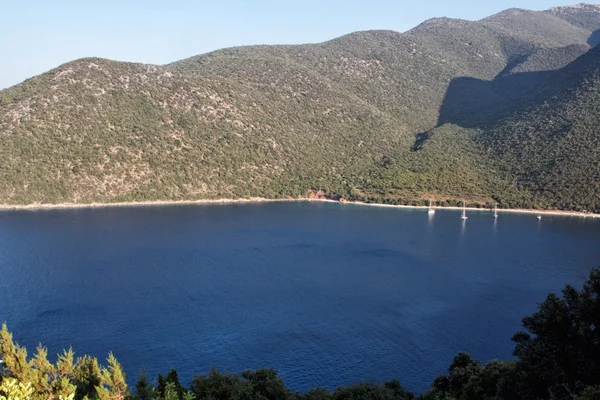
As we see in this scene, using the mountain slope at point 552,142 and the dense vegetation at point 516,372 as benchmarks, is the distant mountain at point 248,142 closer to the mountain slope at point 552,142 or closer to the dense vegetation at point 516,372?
the mountain slope at point 552,142

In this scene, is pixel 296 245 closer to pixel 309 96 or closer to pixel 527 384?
pixel 527 384

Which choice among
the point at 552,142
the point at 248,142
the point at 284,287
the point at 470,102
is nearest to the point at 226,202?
the point at 248,142

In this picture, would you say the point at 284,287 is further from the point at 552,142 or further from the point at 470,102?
the point at 470,102

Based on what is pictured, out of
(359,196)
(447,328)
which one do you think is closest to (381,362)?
(447,328)

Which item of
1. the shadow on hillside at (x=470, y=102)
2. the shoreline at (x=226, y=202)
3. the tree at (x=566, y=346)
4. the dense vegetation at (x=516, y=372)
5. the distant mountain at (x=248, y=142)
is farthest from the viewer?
the shadow on hillside at (x=470, y=102)

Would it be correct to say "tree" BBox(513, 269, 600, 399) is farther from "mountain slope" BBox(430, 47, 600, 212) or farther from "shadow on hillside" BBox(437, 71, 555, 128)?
"shadow on hillside" BBox(437, 71, 555, 128)

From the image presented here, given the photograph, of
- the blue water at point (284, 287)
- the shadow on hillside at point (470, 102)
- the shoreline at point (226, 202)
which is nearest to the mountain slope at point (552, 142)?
the shoreline at point (226, 202)
